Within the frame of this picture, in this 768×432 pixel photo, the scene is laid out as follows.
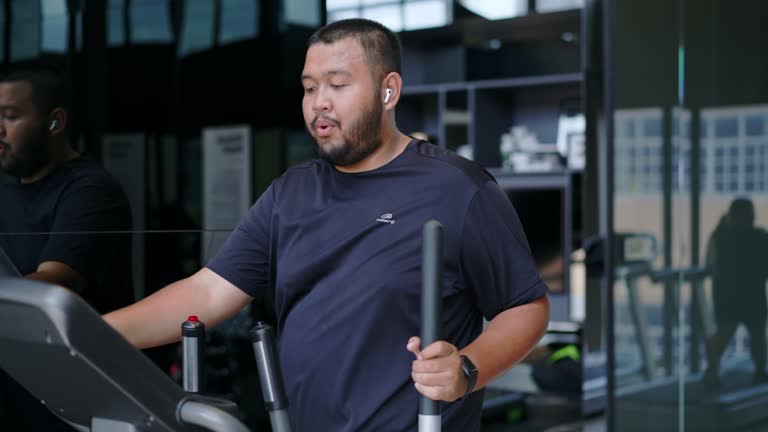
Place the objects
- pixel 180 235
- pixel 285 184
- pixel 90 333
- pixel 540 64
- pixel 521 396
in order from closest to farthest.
Answer: 1. pixel 90 333
2. pixel 285 184
3. pixel 180 235
4. pixel 521 396
5. pixel 540 64

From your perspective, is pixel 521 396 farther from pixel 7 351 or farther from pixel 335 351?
pixel 7 351

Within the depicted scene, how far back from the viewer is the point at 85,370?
79cm

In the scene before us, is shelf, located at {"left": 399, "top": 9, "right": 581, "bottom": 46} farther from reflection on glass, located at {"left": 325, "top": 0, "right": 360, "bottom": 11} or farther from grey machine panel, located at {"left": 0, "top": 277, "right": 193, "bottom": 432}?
grey machine panel, located at {"left": 0, "top": 277, "right": 193, "bottom": 432}

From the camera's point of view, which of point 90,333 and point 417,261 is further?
point 417,261

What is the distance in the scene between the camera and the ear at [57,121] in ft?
4.76

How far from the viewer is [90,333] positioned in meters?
0.78

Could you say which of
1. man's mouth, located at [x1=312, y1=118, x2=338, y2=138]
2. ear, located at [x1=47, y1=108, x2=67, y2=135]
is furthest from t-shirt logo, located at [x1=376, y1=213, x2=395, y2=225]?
ear, located at [x1=47, y1=108, x2=67, y2=135]

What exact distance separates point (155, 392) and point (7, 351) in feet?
0.49

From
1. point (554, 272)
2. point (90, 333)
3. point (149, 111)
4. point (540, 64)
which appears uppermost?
point (540, 64)

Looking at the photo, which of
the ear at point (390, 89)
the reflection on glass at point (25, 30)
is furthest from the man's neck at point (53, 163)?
the ear at point (390, 89)

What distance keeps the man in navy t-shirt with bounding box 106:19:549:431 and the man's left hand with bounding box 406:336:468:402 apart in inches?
10.7

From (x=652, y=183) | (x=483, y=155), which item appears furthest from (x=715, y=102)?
(x=483, y=155)

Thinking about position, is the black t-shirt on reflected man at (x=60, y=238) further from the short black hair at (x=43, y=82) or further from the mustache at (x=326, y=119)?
the mustache at (x=326, y=119)

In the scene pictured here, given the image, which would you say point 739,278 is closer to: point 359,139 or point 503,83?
point 359,139
